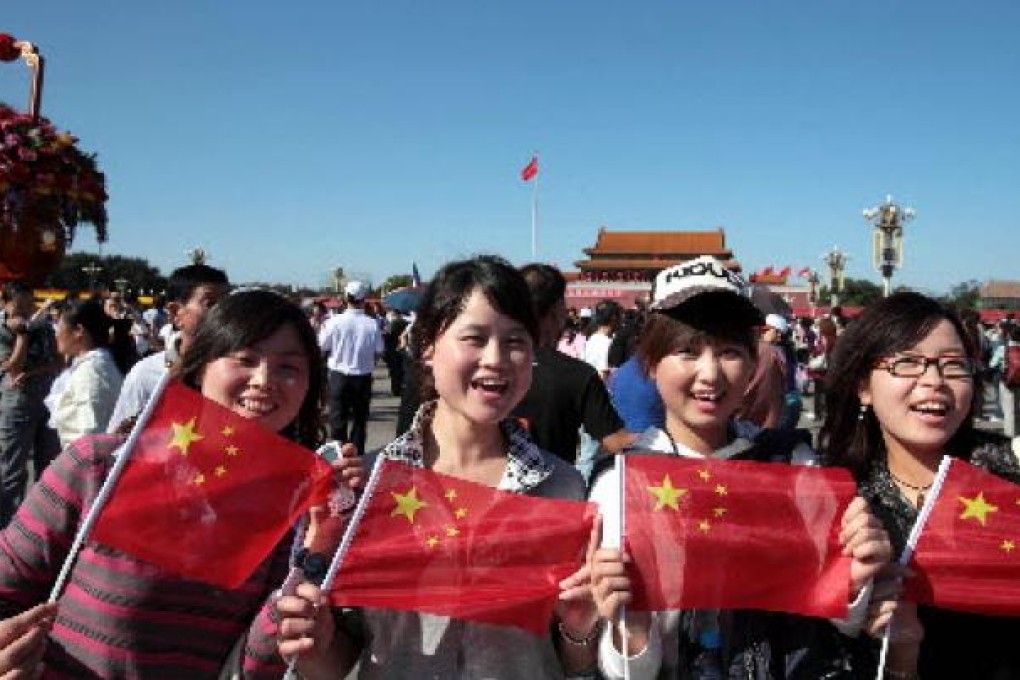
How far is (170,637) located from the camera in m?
1.75

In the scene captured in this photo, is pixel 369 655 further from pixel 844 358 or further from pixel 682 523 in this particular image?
pixel 844 358

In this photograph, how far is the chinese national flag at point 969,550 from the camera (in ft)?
6.18

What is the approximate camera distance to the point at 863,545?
178cm

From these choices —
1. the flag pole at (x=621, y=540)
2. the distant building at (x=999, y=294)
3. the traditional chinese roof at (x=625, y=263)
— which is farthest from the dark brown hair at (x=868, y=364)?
the distant building at (x=999, y=294)

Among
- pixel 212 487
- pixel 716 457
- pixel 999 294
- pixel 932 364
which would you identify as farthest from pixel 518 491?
pixel 999 294

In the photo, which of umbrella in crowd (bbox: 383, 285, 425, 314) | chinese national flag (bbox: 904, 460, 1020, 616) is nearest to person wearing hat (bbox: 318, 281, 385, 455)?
umbrella in crowd (bbox: 383, 285, 425, 314)

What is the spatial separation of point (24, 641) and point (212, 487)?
458mm

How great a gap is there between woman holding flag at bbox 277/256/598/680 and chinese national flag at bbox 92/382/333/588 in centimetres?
18

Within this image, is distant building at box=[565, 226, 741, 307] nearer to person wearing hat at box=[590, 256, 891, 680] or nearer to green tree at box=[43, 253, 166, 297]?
green tree at box=[43, 253, 166, 297]

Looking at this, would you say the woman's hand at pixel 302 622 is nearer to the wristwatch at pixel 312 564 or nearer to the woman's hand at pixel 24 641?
the wristwatch at pixel 312 564

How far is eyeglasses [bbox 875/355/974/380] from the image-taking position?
198 cm

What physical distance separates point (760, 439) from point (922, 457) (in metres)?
0.38

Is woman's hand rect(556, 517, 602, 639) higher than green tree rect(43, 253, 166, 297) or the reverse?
the reverse

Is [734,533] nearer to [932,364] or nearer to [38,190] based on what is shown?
[932,364]
